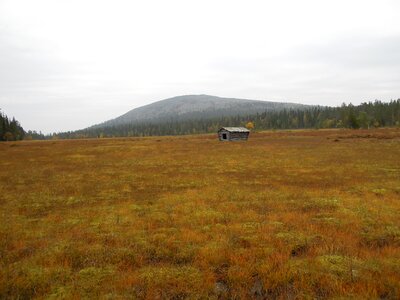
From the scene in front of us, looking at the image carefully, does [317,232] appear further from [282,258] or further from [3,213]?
[3,213]

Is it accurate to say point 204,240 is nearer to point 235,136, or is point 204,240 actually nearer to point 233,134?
point 233,134

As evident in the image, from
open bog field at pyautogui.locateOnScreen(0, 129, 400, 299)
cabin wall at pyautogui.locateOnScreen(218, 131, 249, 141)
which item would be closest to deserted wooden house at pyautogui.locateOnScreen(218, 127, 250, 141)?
cabin wall at pyautogui.locateOnScreen(218, 131, 249, 141)

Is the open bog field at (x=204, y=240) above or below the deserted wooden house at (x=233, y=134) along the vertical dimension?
below

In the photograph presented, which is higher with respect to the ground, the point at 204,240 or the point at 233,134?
the point at 233,134

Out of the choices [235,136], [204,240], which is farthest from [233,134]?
[204,240]

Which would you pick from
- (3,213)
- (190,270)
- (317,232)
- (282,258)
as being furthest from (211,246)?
(3,213)

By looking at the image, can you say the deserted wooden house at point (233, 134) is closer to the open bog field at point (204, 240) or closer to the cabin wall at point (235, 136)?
the cabin wall at point (235, 136)

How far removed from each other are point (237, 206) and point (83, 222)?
7.83 metres

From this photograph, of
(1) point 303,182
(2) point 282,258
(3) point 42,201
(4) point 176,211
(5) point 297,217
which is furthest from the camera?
(1) point 303,182

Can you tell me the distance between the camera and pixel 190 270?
8750 mm

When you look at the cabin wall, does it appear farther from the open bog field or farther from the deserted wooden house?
the open bog field

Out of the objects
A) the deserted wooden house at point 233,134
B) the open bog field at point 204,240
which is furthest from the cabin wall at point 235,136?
the open bog field at point 204,240

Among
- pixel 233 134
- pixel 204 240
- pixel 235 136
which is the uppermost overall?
pixel 233 134

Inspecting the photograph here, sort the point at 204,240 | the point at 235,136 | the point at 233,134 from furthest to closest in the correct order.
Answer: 1. the point at 235,136
2. the point at 233,134
3. the point at 204,240
